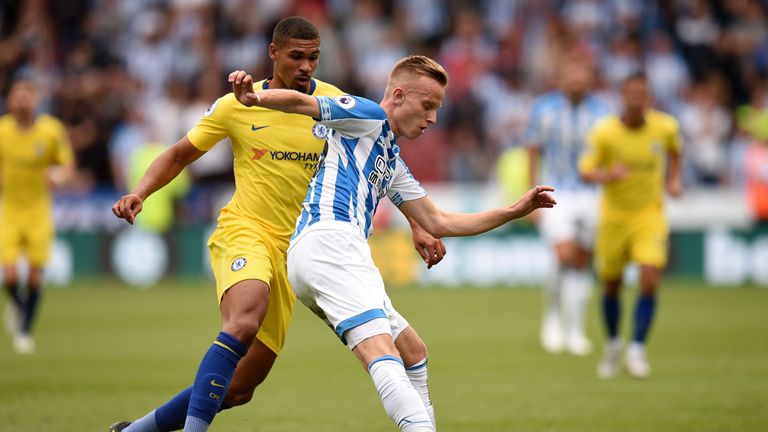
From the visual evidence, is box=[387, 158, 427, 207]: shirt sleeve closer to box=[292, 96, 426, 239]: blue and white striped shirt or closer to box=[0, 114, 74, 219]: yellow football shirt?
box=[292, 96, 426, 239]: blue and white striped shirt

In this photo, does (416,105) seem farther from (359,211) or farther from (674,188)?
(674,188)

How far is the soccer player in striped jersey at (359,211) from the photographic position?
596 centimetres

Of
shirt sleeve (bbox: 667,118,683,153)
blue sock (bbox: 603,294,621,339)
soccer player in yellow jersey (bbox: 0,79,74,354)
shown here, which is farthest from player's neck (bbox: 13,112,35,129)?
shirt sleeve (bbox: 667,118,683,153)

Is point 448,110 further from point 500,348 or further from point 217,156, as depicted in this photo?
point 500,348

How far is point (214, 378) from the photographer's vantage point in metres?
6.51

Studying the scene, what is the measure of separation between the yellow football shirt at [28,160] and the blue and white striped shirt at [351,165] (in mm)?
8724

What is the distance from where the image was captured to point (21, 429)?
807 cm

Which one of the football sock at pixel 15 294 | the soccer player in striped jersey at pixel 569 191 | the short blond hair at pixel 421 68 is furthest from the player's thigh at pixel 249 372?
the football sock at pixel 15 294

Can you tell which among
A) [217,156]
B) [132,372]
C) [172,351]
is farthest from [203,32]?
[132,372]

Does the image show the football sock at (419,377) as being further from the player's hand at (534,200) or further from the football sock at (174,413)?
the football sock at (174,413)

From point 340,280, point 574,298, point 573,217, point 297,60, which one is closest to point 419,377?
point 340,280

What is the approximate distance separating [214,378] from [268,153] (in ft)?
4.75

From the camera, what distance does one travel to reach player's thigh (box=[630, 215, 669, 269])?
11328 mm

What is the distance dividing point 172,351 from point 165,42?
12.7 m
